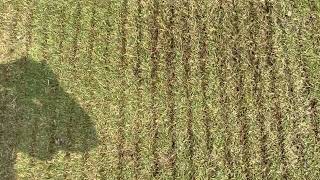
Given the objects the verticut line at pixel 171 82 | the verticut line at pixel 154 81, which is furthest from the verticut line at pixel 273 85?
the verticut line at pixel 154 81

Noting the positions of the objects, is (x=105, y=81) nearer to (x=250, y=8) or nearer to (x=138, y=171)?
(x=138, y=171)

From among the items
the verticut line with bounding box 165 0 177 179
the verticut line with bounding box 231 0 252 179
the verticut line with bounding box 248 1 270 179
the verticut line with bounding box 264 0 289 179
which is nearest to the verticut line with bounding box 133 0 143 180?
the verticut line with bounding box 165 0 177 179

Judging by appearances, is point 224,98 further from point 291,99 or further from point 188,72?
point 291,99

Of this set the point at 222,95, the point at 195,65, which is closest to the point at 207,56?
the point at 195,65

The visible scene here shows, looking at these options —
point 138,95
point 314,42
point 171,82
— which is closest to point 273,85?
point 314,42

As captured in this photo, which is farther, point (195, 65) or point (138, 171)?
point (195, 65)
